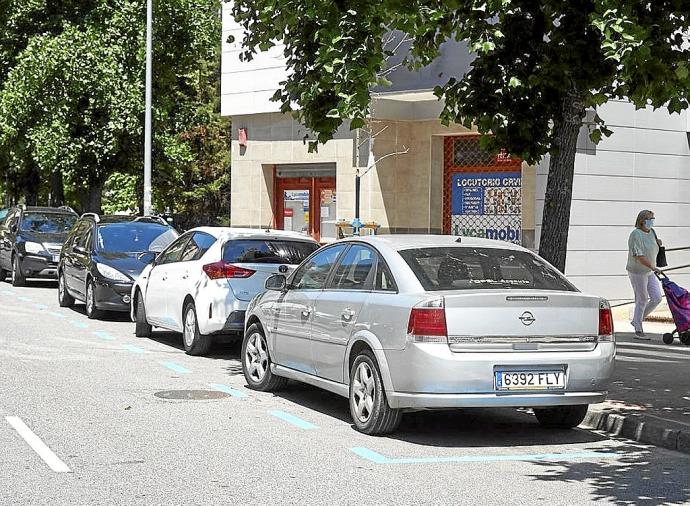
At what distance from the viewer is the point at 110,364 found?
534 inches

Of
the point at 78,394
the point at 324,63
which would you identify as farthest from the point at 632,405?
the point at 78,394

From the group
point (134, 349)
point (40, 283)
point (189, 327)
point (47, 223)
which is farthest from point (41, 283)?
point (189, 327)

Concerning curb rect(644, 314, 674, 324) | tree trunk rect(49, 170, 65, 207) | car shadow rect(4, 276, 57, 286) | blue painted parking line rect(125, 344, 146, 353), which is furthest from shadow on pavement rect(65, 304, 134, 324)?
tree trunk rect(49, 170, 65, 207)

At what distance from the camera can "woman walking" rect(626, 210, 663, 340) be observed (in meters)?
17.2

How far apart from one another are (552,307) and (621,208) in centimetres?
1438

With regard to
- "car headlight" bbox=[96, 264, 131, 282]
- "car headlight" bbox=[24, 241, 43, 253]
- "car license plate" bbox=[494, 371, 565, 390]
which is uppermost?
"car headlight" bbox=[24, 241, 43, 253]

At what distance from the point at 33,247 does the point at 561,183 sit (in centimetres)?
1701

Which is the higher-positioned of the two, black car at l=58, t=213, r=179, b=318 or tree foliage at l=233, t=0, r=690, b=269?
tree foliage at l=233, t=0, r=690, b=269

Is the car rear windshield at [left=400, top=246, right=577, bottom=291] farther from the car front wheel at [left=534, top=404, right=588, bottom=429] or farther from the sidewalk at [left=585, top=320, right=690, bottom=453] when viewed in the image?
the sidewalk at [left=585, top=320, right=690, bottom=453]

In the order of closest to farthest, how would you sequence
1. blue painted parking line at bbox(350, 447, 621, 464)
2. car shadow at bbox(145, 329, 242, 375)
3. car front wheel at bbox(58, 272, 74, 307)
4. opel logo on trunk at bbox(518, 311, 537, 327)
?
1. blue painted parking line at bbox(350, 447, 621, 464)
2. opel logo on trunk at bbox(518, 311, 537, 327)
3. car shadow at bbox(145, 329, 242, 375)
4. car front wheel at bbox(58, 272, 74, 307)

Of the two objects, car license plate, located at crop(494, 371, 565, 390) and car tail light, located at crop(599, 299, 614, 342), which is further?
car tail light, located at crop(599, 299, 614, 342)

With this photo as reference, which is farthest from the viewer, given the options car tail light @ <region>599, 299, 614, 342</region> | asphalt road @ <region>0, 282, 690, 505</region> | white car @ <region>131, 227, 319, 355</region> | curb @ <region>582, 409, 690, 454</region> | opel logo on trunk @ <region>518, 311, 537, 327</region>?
white car @ <region>131, 227, 319, 355</region>

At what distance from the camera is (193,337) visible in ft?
48.0

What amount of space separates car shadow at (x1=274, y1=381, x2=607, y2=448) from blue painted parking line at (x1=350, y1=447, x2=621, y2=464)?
46cm
